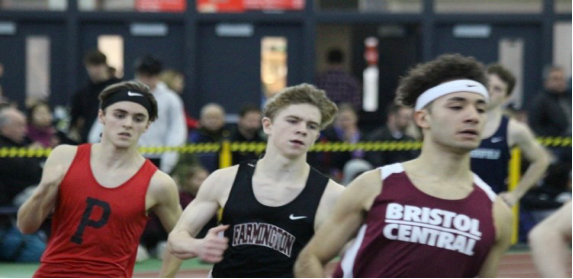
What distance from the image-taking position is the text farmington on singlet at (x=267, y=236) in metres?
6.26

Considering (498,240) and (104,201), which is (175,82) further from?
(498,240)

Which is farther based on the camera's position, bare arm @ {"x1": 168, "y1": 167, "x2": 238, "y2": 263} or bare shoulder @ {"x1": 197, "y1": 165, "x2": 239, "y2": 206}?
bare shoulder @ {"x1": 197, "y1": 165, "x2": 239, "y2": 206}

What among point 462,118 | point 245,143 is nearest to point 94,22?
point 245,143

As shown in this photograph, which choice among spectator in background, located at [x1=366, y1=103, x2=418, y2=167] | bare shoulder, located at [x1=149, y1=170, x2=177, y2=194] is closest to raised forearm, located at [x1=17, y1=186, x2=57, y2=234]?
bare shoulder, located at [x1=149, y1=170, x2=177, y2=194]

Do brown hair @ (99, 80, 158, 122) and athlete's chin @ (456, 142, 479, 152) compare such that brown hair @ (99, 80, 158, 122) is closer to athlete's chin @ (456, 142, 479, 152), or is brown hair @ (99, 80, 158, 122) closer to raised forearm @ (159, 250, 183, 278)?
raised forearm @ (159, 250, 183, 278)

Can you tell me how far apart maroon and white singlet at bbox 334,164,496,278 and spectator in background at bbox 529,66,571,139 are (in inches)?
360

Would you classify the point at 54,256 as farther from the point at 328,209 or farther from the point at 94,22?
the point at 94,22

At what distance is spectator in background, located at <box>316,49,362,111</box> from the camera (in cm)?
1593

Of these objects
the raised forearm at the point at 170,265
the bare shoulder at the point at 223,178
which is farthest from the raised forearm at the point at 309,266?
the raised forearm at the point at 170,265

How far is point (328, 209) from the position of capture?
250 inches

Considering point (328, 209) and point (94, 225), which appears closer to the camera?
point (328, 209)

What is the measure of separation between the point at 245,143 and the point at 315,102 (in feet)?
20.0

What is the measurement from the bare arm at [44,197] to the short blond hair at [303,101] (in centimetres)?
124

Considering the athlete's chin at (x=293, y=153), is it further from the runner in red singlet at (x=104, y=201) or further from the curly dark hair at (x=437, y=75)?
the curly dark hair at (x=437, y=75)
